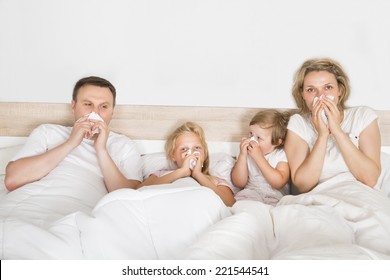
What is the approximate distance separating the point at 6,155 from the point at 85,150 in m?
0.22

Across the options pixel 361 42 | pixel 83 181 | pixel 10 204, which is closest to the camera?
pixel 10 204

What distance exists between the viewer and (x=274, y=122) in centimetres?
132

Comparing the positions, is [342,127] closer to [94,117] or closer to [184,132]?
[184,132]

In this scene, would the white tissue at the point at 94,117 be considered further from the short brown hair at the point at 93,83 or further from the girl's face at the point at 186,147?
the girl's face at the point at 186,147

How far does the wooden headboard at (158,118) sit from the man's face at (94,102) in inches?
2.1

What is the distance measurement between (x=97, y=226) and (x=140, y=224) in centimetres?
8

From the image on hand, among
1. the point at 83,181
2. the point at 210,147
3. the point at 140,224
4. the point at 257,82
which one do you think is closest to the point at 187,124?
the point at 210,147

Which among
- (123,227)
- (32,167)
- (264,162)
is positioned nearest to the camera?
(123,227)

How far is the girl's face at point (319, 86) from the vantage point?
127cm

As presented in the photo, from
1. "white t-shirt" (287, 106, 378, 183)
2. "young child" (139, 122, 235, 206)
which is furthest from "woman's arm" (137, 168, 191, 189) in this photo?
"white t-shirt" (287, 106, 378, 183)

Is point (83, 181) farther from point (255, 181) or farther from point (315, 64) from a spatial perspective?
point (315, 64)

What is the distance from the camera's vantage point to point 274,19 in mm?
1294

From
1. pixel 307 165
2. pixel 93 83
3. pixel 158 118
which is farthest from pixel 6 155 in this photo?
pixel 307 165
